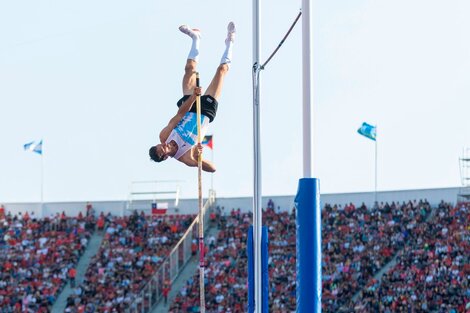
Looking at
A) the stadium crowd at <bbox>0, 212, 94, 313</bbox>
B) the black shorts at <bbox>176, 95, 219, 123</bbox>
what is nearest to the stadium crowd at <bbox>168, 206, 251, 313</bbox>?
the stadium crowd at <bbox>0, 212, 94, 313</bbox>

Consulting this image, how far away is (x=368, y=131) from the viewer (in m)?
32.2

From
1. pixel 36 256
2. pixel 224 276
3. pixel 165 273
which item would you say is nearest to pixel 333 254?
pixel 224 276

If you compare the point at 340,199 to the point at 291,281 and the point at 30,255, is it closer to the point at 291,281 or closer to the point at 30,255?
the point at 291,281

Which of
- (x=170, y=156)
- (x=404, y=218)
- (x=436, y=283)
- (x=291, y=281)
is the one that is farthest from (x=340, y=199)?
(x=170, y=156)

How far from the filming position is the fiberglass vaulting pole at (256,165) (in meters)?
9.30

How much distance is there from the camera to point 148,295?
92.4ft

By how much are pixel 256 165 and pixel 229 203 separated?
23.5 m

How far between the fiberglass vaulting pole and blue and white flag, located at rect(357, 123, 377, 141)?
22.6 m

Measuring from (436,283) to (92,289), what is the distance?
991 cm

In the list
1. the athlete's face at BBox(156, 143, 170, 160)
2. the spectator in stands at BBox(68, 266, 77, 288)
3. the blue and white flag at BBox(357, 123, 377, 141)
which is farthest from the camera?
the blue and white flag at BBox(357, 123, 377, 141)

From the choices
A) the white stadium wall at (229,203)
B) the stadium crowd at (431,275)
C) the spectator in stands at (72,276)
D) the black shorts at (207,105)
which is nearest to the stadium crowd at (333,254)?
the stadium crowd at (431,275)

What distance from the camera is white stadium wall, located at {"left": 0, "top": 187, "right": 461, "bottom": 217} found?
29.3m

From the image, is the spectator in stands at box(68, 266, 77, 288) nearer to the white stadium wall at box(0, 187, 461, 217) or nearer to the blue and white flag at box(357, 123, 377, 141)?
the white stadium wall at box(0, 187, 461, 217)

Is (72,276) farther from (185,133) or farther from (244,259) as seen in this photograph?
(185,133)
